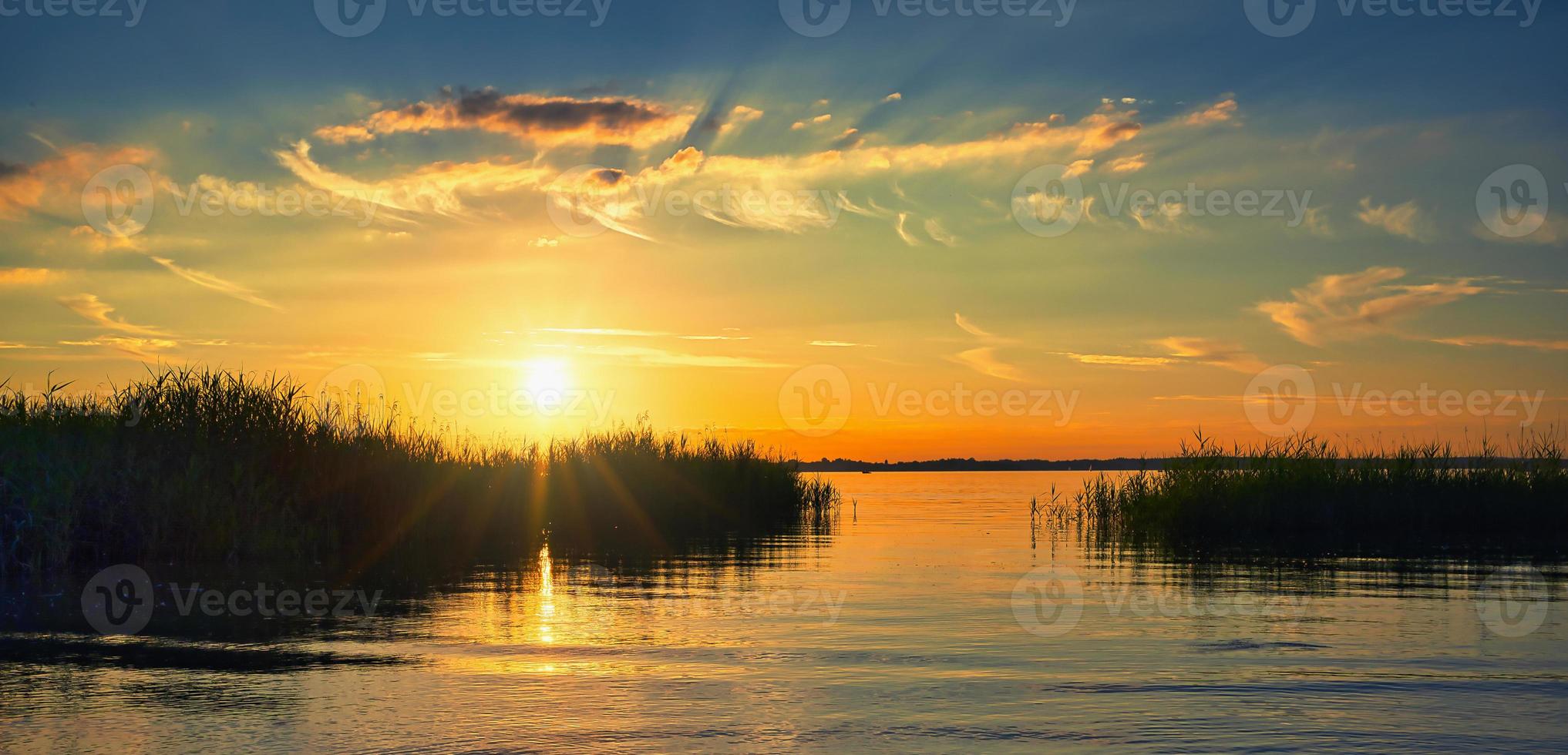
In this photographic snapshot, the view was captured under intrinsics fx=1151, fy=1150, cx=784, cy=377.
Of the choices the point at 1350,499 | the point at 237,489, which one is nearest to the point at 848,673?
the point at 237,489

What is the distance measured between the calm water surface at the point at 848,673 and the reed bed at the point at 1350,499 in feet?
37.2

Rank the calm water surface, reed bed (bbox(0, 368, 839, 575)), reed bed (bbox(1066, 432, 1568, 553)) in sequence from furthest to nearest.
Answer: reed bed (bbox(1066, 432, 1568, 553)) < reed bed (bbox(0, 368, 839, 575)) < the calm water surface

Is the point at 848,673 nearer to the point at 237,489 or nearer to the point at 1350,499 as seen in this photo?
the point at 237,489

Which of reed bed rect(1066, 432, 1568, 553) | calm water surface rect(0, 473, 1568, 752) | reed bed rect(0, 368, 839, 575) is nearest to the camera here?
calm water surface rect(0, 473, 1568, 752)

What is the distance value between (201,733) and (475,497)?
70.9ft

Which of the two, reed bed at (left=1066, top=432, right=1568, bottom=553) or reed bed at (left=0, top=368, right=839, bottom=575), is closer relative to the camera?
reed bed at (left=0, top=368, right=839, bottom=575)

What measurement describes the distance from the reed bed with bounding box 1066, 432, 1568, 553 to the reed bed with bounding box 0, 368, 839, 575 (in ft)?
41.8

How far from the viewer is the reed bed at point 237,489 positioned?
1861cm

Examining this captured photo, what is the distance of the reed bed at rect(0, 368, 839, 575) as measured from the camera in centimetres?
1861

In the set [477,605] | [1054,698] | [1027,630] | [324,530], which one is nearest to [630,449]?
[324,530]

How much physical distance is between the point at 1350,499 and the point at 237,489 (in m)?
25.6

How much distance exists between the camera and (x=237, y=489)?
20.5 metres

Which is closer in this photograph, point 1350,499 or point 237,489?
point 237,489

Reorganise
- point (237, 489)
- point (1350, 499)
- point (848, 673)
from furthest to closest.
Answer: point (1350, 499) → point (237, 489) → point (848, 673)
